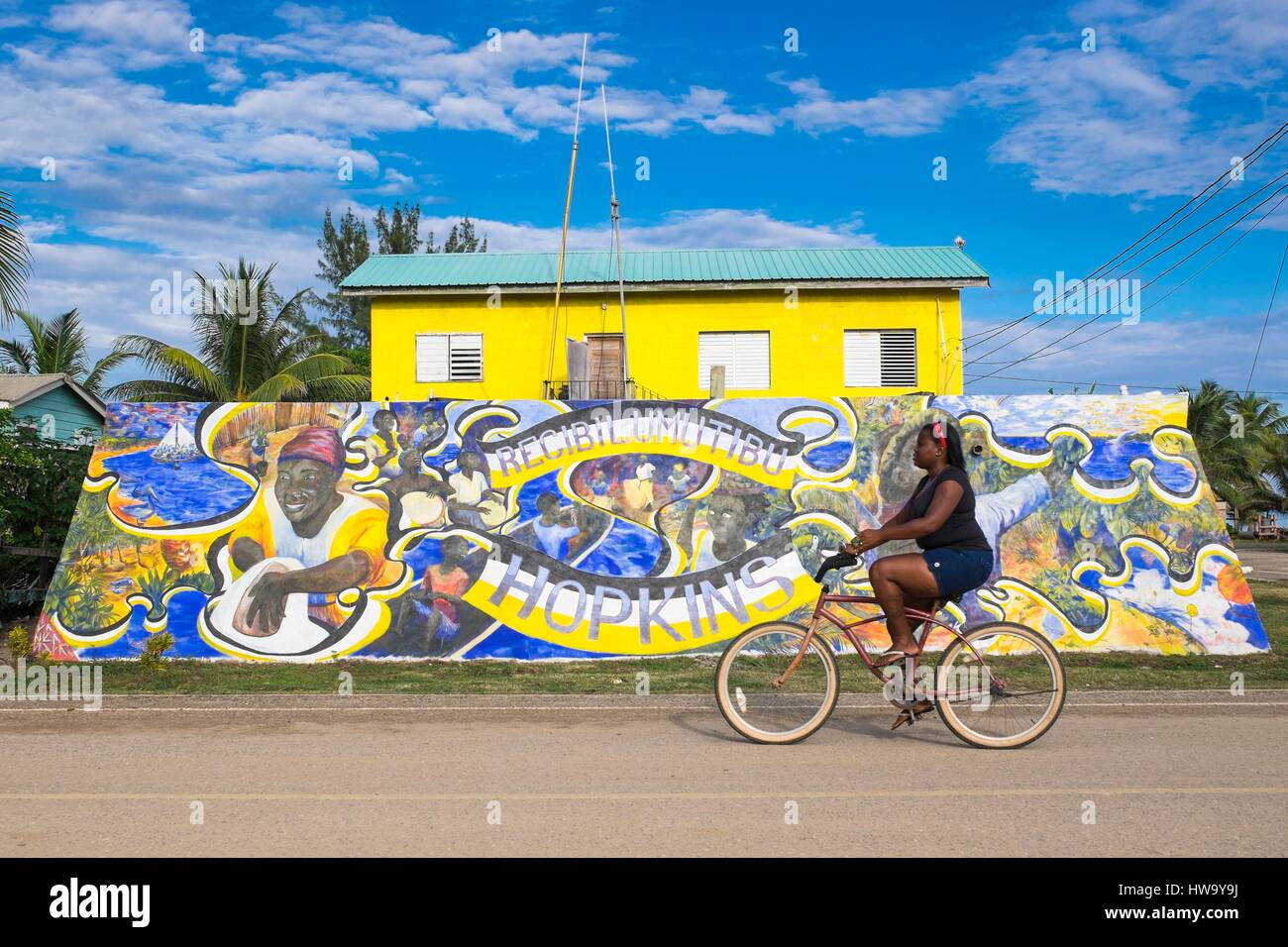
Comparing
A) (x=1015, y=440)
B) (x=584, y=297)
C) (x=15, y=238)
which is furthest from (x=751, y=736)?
(x=584, y=297)

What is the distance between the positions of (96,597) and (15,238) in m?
5.66

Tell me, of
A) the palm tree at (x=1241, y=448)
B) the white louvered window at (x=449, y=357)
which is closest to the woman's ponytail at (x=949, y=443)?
the white louvered window at (x=449, y=357)

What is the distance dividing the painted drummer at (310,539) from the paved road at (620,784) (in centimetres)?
275

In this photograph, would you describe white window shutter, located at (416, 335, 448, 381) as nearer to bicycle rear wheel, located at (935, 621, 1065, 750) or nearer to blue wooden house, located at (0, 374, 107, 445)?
blue wooden house, located at (0, 374, 107, 445)

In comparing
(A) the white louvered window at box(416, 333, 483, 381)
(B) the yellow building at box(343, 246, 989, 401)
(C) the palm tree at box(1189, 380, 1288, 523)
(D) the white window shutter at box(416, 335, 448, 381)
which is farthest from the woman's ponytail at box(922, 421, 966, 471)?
(C) the palm tree at box(1189, 380, 1288, 523)

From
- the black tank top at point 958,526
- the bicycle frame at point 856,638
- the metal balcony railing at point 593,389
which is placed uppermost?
the metal balcony railing at point 593,389

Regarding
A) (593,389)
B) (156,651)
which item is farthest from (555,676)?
(593,389)

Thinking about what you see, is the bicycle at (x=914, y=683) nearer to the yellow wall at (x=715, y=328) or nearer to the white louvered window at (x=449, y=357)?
the yellow wall at (x=715, y=328)

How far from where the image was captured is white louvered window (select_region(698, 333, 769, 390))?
24453 millimetres

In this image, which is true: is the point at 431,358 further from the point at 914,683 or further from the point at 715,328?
the point at 914,683

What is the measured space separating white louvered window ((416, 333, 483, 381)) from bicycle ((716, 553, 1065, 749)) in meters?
18.8

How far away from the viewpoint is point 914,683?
22.5ft

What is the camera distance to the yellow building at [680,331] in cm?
2422

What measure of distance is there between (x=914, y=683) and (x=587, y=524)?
5.15 metres
